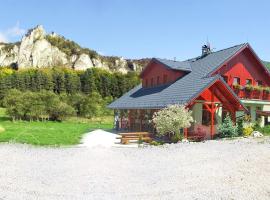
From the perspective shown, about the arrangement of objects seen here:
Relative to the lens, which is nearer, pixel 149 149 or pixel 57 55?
pixel 149 149

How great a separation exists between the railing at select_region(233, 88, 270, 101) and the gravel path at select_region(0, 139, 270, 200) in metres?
12.3

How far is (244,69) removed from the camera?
104 ft

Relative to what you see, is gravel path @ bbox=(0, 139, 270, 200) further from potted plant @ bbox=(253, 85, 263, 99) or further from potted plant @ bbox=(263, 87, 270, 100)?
potted plant @ bbox=(263, 87, 270, 100)

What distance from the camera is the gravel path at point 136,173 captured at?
1032 centimetres

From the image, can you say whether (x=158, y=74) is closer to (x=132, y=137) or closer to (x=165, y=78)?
(x=165, y=78)

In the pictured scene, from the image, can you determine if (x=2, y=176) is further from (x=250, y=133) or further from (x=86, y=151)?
(x=250, y=133)

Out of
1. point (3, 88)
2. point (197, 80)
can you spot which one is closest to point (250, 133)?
point (197, 80)

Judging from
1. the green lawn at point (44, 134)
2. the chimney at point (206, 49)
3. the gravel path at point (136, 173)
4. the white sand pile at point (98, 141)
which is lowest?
the gravel path at point (136, 173)

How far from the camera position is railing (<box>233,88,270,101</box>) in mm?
30516

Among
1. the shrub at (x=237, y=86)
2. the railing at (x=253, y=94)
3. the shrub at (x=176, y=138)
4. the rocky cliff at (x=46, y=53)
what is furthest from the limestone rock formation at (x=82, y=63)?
the shrub at (x=176, y=138)

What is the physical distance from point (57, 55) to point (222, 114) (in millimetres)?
144286

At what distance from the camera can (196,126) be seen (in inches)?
1088

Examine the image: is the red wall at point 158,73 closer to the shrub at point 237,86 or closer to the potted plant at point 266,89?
the shrub at point 237,86

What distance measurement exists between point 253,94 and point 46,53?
14324cm
